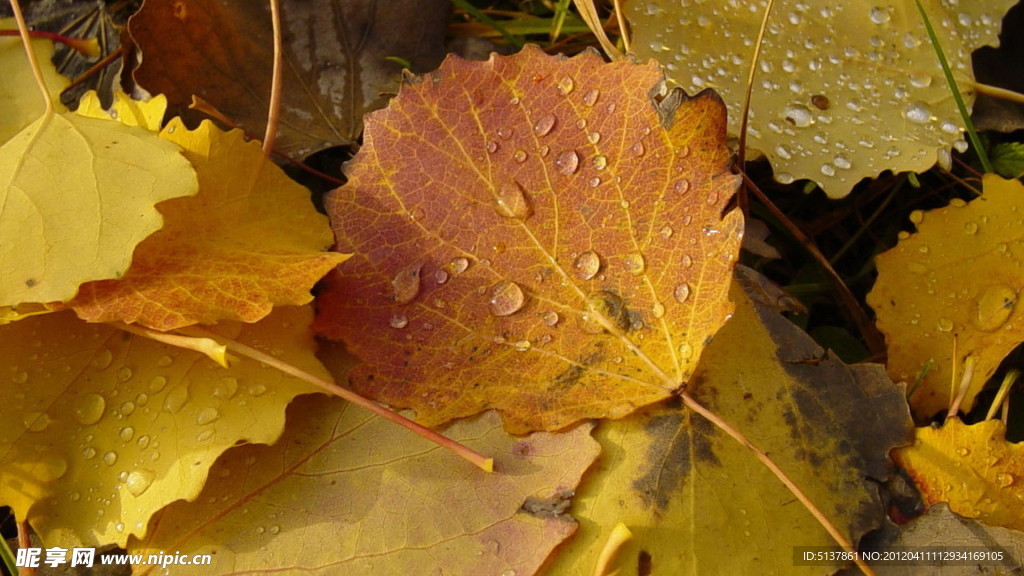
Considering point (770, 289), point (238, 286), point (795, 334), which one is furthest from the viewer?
point (770, 289)

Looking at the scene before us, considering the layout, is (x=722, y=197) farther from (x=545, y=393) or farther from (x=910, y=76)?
(x=910, y=76)

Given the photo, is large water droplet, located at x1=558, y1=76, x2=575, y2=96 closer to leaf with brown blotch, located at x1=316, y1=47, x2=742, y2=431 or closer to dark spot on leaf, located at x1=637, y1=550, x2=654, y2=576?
leaf with brown blotch, located at x1=316, y1=47, x2=742, y2=431

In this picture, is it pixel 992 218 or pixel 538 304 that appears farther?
pixel 992 218

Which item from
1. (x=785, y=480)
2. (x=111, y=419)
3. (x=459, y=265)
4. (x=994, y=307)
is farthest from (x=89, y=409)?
(x=994, y=307)

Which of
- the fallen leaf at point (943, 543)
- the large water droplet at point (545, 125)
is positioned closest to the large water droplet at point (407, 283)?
the large water droplet at point (545, 125)

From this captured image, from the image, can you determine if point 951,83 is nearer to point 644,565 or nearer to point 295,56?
point 644,565

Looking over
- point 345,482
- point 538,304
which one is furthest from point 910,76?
point 345,482

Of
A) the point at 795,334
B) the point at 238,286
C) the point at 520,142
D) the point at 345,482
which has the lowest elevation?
the point at 345,482

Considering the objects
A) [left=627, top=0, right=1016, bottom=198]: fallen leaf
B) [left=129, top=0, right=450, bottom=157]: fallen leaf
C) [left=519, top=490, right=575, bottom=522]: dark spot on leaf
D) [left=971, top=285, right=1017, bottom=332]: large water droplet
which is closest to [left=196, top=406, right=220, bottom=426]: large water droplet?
[left=519, top=490, right=575, bottom=522]: dark spot on leaf

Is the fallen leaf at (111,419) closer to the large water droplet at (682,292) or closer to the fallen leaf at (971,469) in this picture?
the large water droplet at (682,292)
